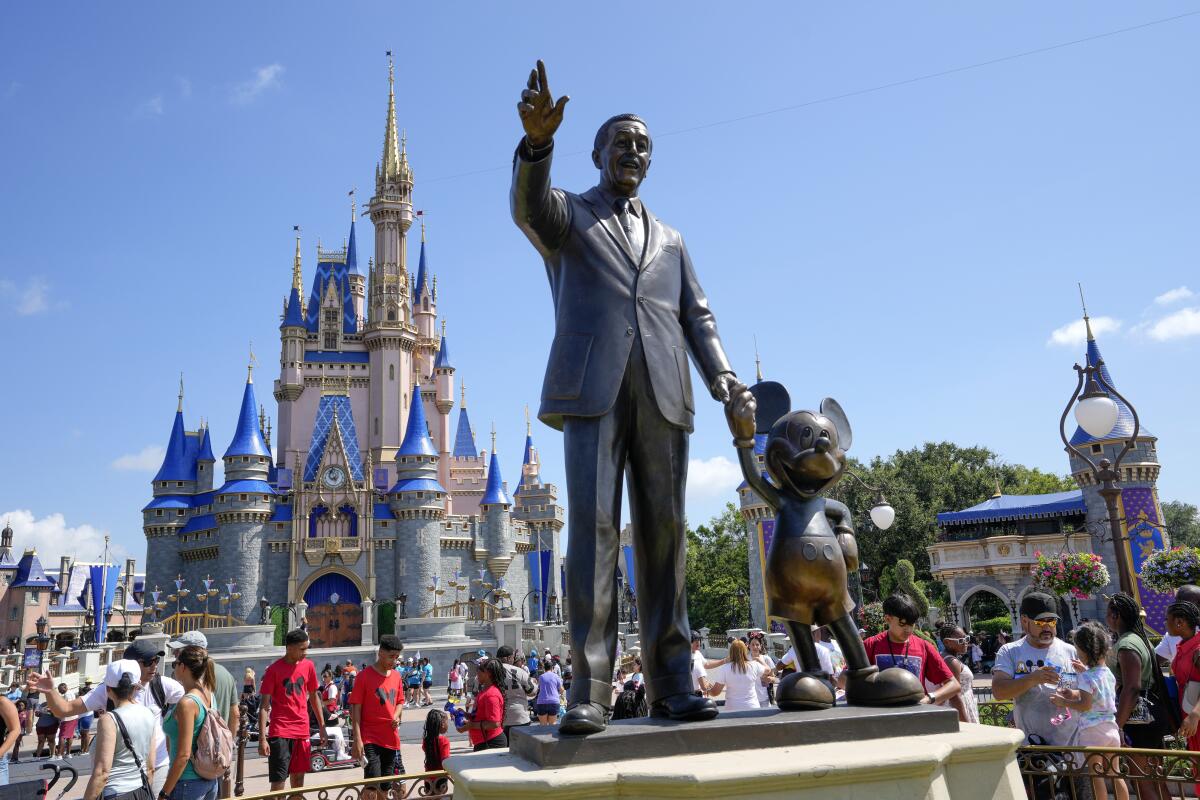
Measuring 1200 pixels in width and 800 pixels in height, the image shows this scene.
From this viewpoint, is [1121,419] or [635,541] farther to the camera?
[1121,419]

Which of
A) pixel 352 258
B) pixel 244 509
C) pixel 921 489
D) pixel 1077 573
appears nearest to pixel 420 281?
pixel 352 258

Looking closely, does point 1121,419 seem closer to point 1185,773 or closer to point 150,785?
point 1185,773

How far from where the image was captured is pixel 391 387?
51.3 m

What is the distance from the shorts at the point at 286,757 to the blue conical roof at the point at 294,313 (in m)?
48.8

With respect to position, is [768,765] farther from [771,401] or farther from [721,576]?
[721,576]

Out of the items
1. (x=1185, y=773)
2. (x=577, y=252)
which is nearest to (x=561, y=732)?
(x=577, y=252)

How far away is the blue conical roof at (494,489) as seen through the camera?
4916cm

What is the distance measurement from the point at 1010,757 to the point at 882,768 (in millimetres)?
699

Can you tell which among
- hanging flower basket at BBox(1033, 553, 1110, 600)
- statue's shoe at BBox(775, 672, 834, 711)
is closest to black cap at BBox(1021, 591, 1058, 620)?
statue's shoe at BBox(775, 672, 834, 711)

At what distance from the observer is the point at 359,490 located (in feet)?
151

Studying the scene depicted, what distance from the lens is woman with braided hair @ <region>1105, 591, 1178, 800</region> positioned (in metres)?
4.93

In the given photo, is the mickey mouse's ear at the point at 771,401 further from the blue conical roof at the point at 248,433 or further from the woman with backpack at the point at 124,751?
→ the blue conical roof at the point at 248,433

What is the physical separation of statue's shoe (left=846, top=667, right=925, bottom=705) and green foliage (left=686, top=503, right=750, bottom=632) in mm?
43848

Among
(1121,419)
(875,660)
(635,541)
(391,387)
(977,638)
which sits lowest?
(977,638)
